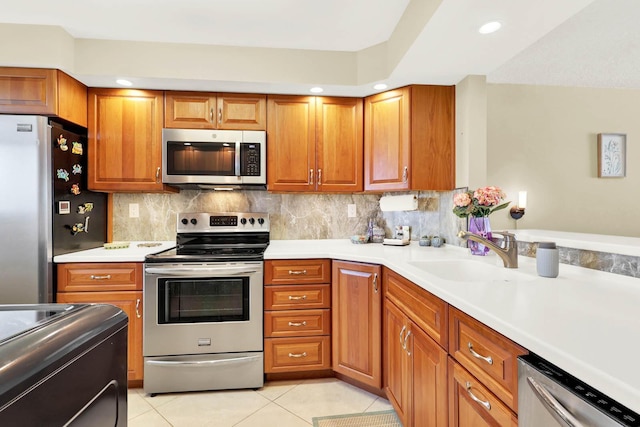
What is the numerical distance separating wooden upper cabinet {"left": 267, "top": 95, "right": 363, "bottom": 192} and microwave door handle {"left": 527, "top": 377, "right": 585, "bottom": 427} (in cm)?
189

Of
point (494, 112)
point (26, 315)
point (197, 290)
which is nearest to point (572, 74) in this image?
point (494, 112)

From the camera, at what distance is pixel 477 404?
963 mm

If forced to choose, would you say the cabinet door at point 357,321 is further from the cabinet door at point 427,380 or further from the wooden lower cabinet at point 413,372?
the cabinet door at point 427,380

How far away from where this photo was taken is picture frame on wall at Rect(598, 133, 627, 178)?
3.08 metres

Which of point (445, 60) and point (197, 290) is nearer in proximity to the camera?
point (445, 60)

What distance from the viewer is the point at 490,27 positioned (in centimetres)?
152

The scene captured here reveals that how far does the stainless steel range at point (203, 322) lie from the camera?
6.52 ft

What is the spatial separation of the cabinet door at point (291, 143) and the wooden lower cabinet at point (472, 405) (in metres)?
1.68

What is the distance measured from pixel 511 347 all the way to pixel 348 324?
1353 mm

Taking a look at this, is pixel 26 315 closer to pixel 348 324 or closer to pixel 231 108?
pixel 348 324

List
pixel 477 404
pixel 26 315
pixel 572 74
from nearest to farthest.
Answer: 1. pixel 26 315
2. pixel 477 404
3. pixel 572 74

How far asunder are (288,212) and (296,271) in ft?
2.52

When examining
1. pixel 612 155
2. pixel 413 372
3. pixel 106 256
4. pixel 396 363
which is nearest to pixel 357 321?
pixel 396 363

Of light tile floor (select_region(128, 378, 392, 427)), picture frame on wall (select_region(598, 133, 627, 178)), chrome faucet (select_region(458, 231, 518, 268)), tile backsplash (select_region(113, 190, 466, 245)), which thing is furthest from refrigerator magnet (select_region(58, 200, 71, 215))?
picture frame on wall (select_region(598, 133, 627, 178))
